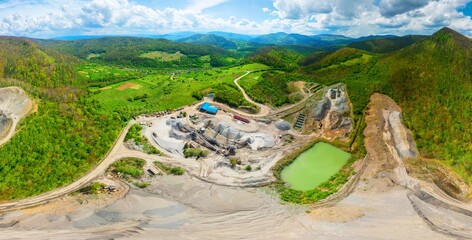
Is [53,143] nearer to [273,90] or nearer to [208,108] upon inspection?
[208,108]

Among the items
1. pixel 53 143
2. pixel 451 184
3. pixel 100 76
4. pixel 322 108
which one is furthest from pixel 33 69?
pixel 451 184

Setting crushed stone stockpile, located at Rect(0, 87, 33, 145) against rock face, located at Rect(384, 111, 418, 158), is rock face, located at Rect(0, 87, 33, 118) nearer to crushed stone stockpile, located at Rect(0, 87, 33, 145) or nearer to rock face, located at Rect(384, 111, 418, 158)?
crushed stone stockpile, located at Rect(0, 87, 33, 145)

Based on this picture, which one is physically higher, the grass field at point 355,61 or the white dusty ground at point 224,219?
the grass field at point 355,61

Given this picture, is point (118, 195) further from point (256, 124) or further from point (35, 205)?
point (256, 124)

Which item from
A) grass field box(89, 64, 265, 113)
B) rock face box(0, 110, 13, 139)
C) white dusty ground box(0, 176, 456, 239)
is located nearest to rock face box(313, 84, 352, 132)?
white dusty ground box(0, 176, 456, 239)

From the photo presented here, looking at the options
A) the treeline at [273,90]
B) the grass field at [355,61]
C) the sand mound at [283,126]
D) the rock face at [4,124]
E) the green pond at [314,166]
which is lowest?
the green pond at [314,166]

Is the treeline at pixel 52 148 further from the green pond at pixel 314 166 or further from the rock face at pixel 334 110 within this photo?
the rock face at pixel 334 110

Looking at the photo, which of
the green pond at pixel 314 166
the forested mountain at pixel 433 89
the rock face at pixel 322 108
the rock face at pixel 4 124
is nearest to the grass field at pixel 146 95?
the rock face at pixel 4 124
